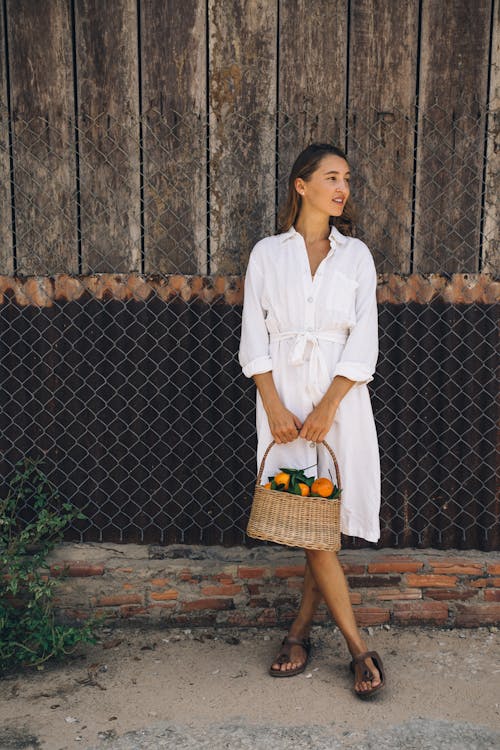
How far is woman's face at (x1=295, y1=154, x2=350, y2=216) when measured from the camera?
279 centimetres

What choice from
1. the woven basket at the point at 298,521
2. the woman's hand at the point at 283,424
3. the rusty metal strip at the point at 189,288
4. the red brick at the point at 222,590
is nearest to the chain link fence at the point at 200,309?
the rusty metal strip at the point at 189,288

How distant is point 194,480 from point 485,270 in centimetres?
167

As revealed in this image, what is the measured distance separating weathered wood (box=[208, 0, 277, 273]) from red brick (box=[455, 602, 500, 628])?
1948 mm

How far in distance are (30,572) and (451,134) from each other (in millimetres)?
2740

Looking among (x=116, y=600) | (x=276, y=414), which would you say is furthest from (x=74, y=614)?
(x=276, y=414)

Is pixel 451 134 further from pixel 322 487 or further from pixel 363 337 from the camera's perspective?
pixel 322 487

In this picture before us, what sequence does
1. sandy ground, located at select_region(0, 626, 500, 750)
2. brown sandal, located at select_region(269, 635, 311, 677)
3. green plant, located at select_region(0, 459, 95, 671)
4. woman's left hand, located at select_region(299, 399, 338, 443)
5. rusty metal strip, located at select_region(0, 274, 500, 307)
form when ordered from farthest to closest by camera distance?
rusty metal strip, located at select_region(0, 274, 500, 307)
green plant, located at select_region(0, 459, 95, 671)
brown sandal, located at select_region(269, 635, 311, 677)
woman's left hand, located at select_region(299, 399, 338, 443)
sandy ground, located at select_region(0, 626, 500, 750)

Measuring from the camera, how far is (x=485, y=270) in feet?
10.7

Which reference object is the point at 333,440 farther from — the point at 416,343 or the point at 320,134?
the point at 320,134

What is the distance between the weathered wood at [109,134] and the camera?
3162mm

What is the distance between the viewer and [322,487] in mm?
2607

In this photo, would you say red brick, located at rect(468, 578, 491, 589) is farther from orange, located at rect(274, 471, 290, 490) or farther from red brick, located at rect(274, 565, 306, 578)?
orange, located at rect(274, 471, 290, 490)

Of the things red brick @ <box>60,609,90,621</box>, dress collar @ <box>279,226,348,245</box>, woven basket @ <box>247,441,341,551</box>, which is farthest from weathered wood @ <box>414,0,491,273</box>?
red brick @ <box>60,609,90,621</box>

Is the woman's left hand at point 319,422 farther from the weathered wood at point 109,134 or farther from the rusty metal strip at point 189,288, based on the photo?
the weathered wood at point 109,134
